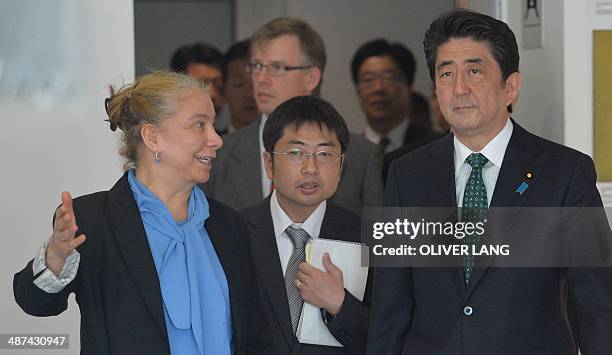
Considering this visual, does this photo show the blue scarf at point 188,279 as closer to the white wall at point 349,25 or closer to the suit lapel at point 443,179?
the suit lapel at point 443,179

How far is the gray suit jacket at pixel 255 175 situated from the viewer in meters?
4.62

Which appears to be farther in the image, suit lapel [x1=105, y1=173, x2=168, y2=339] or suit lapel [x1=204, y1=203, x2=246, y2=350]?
suit lapel [x1=204, y1=203, x2=246, y2=350]

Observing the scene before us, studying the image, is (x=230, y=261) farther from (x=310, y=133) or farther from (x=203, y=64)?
(x=203, y=64)

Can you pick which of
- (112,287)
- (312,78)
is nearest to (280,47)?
(312,78)

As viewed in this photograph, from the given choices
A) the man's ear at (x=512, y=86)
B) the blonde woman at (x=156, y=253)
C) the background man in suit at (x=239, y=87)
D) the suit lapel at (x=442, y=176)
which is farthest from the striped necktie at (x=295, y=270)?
the background man in suit at (x=239, y=87)

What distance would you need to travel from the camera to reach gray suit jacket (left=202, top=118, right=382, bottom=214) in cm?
462

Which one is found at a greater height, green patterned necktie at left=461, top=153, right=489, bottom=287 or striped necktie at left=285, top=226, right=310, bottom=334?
green patterned necktie at left=461, top=153, right=489, bottom=287

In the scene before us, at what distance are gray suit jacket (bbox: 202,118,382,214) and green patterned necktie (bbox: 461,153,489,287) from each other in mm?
1073

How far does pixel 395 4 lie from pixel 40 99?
4.48 meters

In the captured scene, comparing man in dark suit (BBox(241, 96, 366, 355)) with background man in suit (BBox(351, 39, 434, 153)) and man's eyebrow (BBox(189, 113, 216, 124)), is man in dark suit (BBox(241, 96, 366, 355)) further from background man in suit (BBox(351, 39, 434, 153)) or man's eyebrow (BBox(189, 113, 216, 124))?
background man in suit (BBox(351, 39, 434, 153))

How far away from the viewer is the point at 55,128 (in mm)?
4426

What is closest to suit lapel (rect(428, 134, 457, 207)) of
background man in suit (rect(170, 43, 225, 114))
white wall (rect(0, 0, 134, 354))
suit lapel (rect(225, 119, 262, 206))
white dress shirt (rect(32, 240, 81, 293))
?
white dress shirt (rect(32, 240, 81, 293))

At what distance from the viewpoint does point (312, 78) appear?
4.99m

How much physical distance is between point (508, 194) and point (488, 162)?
0.48 ft
